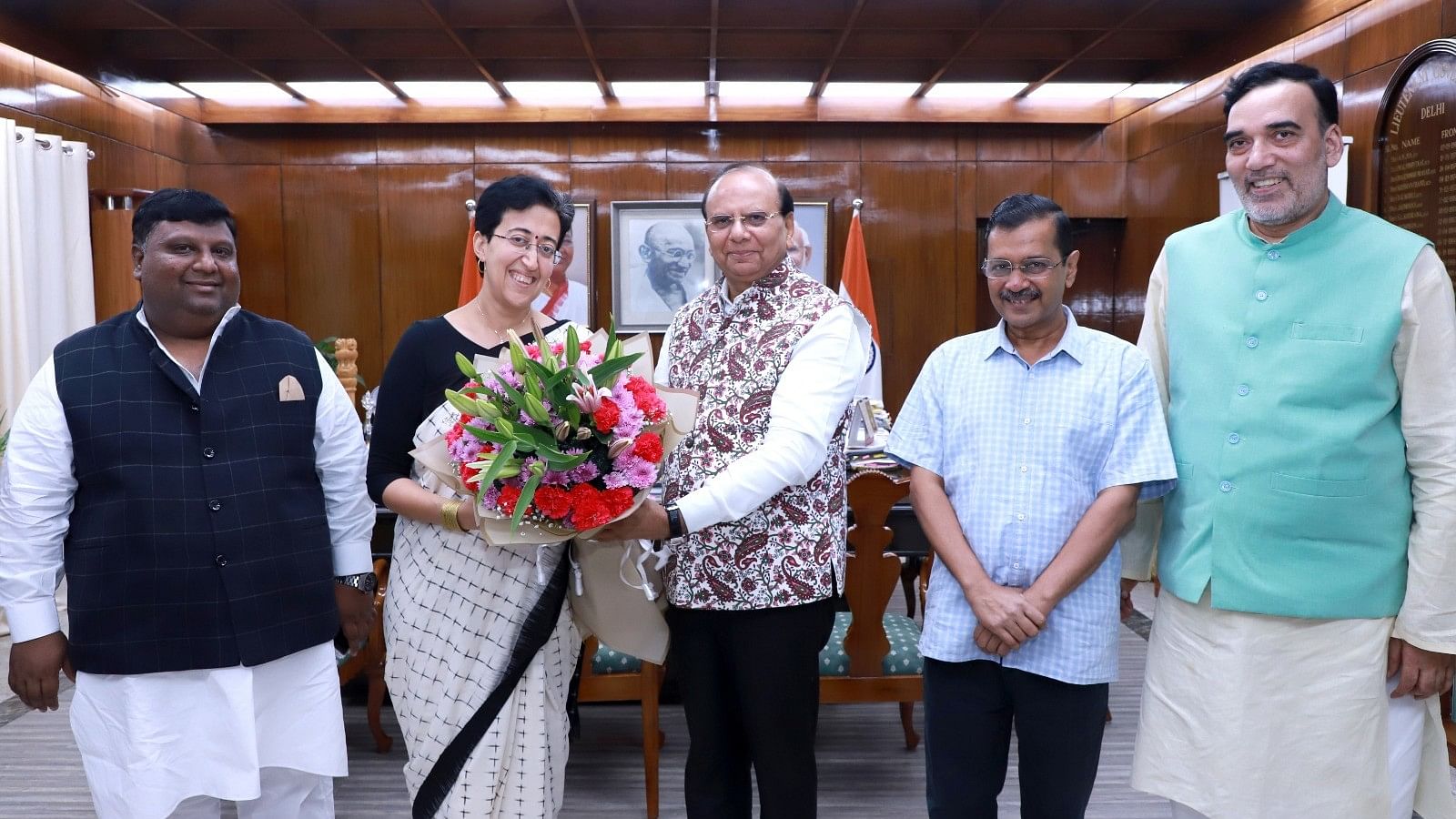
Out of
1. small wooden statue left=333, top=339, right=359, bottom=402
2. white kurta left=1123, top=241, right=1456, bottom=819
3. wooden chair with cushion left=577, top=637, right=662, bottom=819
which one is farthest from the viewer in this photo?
small wooden statue left=333, top=339, right=359, bottom=402

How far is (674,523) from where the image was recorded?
5.77 feet

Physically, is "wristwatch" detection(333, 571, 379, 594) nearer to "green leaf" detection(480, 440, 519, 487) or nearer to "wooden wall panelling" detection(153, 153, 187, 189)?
"green leaf" detection(480, 440, 519, 487)

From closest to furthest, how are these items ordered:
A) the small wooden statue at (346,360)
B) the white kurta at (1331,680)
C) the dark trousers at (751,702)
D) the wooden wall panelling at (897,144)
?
1. the white kurta at (1331,680)
2. the dark trousers at (751,702)
3. the small wooden statue at (346,360)
4. the wooden wall panelling at (897,144)

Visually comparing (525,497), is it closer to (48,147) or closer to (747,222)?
(747,222)

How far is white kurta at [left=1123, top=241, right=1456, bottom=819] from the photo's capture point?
1.65 metres

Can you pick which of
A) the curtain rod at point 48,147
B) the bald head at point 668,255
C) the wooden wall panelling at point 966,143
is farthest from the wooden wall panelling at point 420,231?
the wooden wall panelling at point 966,143

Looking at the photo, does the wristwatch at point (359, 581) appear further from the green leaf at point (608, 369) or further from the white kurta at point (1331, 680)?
the white kurta at point (1331, 680)

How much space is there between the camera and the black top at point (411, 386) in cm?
192

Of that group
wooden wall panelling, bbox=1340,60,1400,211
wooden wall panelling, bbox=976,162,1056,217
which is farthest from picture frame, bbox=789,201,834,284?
wooden wall panelling, bbox=1340,60,1400,211

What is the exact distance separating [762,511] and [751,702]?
36 centimetres

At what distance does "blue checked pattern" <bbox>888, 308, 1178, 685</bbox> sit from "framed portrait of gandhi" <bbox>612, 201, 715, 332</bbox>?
5.67 metres

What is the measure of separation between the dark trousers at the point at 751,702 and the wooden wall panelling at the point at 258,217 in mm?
6533

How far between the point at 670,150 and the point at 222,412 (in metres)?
6.08

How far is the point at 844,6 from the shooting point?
5.47 meters
